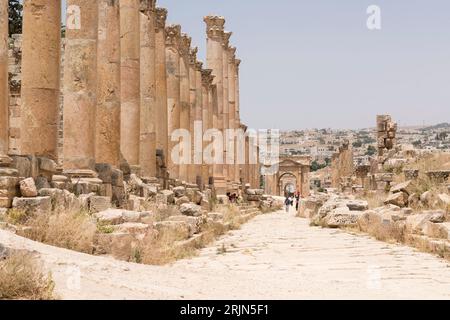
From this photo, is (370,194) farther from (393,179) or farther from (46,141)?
(46,141)

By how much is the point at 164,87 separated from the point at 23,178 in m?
15.4

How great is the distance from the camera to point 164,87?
88.8ft

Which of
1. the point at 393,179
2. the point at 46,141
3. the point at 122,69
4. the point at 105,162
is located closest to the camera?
the point at 46,141

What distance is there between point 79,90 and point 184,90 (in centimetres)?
1670

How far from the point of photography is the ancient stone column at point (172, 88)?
29812 mm

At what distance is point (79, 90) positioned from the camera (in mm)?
15734

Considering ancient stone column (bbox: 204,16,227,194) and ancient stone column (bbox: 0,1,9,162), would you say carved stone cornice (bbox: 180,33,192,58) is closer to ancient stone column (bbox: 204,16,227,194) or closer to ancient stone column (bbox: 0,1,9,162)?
ancient stone column (bbox: 204,16,227,194)

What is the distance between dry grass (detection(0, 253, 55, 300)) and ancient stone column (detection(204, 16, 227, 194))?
102 feet

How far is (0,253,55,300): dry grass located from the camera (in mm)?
5973

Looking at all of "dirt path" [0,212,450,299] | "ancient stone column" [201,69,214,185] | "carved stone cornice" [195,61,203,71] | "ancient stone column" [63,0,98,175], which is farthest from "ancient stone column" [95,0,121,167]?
"ancient stone column" [201,69,214,185]

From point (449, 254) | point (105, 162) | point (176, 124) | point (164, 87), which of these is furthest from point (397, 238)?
point (176, 124)

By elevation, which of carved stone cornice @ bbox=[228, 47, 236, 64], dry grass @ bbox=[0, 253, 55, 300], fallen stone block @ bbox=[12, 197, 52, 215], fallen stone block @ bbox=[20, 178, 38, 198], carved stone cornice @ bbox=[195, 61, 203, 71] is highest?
carved stone cornice @ bbox=[228, 47, 236, 64]

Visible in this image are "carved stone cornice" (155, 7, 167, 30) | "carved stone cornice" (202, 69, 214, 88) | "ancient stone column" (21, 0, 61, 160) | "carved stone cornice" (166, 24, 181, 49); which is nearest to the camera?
"ancient stone column" (21, 0, 61, 160)

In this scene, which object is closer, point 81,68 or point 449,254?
point 449,254
